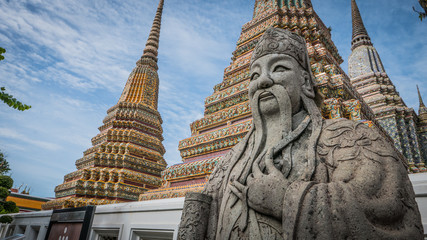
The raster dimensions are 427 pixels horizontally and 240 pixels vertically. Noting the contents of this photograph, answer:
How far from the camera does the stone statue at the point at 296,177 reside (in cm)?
148

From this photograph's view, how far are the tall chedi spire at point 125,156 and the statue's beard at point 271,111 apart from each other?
7860 mm

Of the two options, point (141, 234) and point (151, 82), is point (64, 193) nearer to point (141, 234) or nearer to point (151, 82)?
point (151, 82)

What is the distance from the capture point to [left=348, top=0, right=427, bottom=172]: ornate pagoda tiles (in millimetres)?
11961

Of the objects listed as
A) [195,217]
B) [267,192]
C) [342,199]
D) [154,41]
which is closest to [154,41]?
[154,41]

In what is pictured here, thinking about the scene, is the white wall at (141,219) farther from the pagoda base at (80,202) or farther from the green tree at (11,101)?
the pagoda base at (80,202)

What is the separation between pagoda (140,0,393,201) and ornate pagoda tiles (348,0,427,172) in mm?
6555

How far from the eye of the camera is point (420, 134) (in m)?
13.6

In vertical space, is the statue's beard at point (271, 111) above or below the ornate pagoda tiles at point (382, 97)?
below

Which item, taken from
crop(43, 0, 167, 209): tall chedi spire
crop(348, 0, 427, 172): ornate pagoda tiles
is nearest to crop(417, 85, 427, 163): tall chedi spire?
crop(348, 0, 427, 172): ornate pagoda tiles

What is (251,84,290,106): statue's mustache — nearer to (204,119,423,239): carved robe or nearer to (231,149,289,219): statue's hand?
(204,119,423,239): carved robe

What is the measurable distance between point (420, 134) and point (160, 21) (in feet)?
50.6

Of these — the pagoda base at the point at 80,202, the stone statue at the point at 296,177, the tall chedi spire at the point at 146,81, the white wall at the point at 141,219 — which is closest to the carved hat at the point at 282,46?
the stone statue at the point at 296,177

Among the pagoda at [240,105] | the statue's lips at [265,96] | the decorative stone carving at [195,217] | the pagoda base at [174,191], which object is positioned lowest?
the decorative stone carving at [195,217]

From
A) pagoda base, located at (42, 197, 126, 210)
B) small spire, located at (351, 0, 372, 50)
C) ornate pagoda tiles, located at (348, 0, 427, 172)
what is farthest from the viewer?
small spire, located at (351, 0, 372, 50)
